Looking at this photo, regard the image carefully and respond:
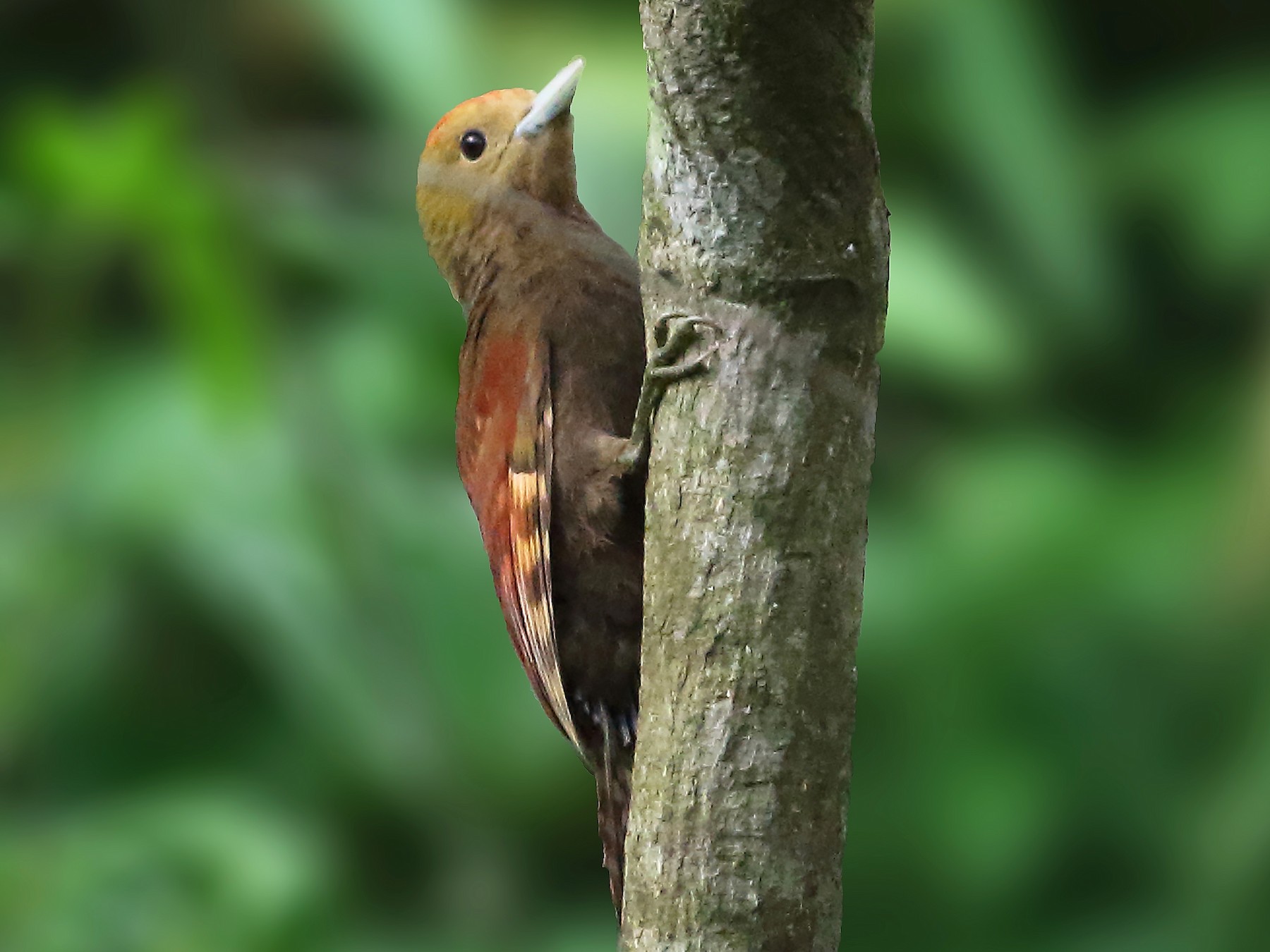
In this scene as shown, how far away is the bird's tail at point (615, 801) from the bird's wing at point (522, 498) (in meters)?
0.04

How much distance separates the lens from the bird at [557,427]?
1.57m

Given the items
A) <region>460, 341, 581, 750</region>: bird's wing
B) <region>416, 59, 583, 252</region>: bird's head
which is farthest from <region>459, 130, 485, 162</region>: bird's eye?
<region>460, 341, 581, 750</region>: bird's wing

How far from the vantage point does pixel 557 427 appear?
1588mm

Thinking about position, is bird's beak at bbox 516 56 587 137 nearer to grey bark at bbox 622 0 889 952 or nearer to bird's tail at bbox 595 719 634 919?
grey bark at bbox 622 0 889 952

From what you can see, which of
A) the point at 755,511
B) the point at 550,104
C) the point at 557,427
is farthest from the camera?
the point at 550,104

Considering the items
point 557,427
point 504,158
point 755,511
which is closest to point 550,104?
point 504,158

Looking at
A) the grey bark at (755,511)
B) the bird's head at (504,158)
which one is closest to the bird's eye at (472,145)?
the bird's head at (504,158)

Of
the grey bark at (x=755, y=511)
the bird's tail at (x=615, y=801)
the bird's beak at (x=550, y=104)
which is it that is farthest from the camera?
the bird's beak at (x=550, y=104)

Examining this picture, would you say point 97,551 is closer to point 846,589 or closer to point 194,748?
point 194,748

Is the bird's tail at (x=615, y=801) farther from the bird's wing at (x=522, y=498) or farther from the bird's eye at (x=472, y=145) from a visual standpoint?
the bird's eye at (x=472, y=145)

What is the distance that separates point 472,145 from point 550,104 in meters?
0.11

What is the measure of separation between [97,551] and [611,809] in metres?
1.49

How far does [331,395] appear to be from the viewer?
107 inches

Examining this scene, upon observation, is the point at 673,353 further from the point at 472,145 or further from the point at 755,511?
the point at 472,145
